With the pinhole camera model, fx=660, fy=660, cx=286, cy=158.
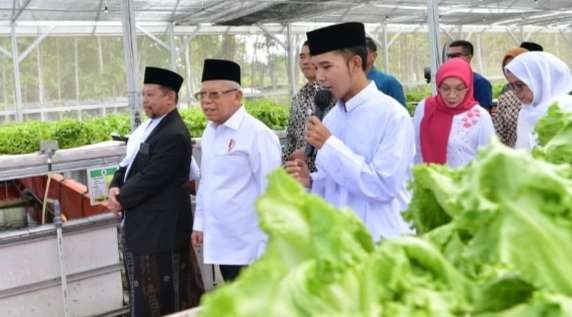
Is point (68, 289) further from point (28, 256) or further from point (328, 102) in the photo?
point (328, 102)

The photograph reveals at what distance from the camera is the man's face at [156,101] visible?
341 centimetres

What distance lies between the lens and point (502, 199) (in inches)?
29.5

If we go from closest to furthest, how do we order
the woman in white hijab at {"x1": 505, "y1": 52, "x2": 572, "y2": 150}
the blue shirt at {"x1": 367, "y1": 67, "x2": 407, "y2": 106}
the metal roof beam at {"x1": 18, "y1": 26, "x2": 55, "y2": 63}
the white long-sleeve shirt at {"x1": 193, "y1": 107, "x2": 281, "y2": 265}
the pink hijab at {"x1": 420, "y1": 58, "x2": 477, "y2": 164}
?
the woman in white hijab at {"x1": 505, "y1": 52, "x2": 572, "y2": 150} < the white long-sleeve shirt at {"x1": 193, "y1": 107, "x2": 281, "y2": 265} < the pink hijab at {"x1": 420, "y1": 58, "x2": 477, "y2": 164} < the blue shirt at {"x1": 367, "y1": 67, "x2": 407, "y2": 106} < the metal roof beam at {"x1": 18, "y1": 26, "x2": 55, "y2": 63}

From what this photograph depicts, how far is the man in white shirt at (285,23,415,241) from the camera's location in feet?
6.97

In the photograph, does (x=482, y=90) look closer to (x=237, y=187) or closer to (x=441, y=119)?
(x=441, y=119)

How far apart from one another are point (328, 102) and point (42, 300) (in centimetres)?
206

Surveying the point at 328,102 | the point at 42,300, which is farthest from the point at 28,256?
the point at 328,102

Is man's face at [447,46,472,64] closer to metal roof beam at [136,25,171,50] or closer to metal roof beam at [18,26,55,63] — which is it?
metal roof beam at [136,25,171,50]

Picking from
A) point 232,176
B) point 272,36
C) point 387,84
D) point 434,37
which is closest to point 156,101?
point 232,176

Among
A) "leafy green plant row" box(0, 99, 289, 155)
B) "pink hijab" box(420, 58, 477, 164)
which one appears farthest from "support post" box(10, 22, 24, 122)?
"pink hijab" box(420, 58, 477, 164)

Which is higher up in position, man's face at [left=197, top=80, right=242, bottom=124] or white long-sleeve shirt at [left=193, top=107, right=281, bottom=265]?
man's face at [left=197, top=80, right=242, bottom=124]

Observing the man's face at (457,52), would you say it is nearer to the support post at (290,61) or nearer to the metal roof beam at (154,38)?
the metal roof beam at (154,38)

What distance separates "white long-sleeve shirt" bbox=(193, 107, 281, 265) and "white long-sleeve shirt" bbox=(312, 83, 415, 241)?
27.9 inches

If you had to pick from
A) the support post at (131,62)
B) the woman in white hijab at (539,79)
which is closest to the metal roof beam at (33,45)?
the support post at (131,62)
